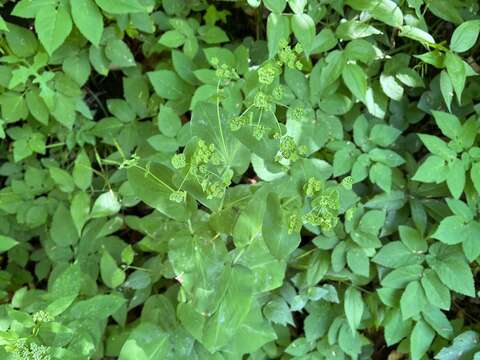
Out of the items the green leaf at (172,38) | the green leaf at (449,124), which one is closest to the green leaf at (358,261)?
the green leaf at (449,124)

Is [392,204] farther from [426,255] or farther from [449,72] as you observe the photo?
[449,72]

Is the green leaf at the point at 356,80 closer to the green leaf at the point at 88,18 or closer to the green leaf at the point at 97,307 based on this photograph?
the green leaf at the point at 88,18

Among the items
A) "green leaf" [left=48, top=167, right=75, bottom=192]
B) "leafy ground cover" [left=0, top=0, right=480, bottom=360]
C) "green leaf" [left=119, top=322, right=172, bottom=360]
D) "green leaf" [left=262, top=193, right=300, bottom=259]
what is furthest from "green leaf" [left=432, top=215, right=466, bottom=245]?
"green leaf" [left=48, top=167, right=75, bottom=192]

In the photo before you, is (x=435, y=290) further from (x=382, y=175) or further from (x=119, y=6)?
(x=119, y=6)

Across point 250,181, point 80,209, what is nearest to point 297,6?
point 250,181

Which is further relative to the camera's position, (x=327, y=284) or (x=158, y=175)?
(x=327, y=284)

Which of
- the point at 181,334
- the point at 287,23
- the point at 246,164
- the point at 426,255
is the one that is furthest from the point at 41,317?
the point at 426,255
